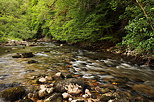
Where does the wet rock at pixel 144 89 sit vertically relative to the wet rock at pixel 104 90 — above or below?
below

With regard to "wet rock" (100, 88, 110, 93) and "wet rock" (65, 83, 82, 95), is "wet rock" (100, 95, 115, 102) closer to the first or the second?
"wet rock" (100, 88, 110, 93)

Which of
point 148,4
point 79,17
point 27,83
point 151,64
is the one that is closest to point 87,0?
point 79,17

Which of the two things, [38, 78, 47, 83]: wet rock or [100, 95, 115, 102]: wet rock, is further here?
[38, 78, 47, 83]: wet rock

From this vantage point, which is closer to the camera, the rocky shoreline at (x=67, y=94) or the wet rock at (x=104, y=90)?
the rocky shoreline at (x=67, y=94)

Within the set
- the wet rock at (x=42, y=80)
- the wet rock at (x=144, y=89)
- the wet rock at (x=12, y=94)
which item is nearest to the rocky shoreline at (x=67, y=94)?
the wet rock at (x=12, y=94)

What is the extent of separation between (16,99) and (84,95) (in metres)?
1.60

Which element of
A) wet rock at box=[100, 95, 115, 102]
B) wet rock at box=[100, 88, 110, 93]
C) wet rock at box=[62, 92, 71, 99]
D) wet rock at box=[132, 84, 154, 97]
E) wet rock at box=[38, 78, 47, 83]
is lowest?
wet rock at box=[132, 84, 154, 97]

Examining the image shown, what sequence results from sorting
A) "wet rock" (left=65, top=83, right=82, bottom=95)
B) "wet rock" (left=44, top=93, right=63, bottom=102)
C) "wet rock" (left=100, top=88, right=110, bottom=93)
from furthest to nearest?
"wet rock" (left=100, top=88, right=110, bottom=93), "wet rock" (left=65, top=83, right=82, bottom=95), "wet rock" (left=44, top=93, right=63, bottom=102)

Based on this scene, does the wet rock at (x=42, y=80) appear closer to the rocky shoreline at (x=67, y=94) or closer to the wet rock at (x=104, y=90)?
the rocky shoreline at (x=67, y=94)

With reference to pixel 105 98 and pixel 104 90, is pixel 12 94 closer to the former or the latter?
pixel 105 98

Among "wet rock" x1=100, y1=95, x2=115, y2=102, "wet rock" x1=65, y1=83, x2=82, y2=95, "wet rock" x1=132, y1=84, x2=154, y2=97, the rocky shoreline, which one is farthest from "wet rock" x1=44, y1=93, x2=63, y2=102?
"wet rock" x1=132, y1=84, x2=154, y2=97

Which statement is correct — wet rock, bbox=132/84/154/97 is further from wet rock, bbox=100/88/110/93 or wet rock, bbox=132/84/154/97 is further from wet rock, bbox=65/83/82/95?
wet rock, bbox=65/83/82/95

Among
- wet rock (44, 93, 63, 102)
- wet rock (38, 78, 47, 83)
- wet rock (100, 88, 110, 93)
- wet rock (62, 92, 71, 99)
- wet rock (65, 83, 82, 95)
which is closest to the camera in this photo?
wet rock (44, 93, 63, 102)

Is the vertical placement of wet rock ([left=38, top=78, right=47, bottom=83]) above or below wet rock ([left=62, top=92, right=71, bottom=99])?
above
